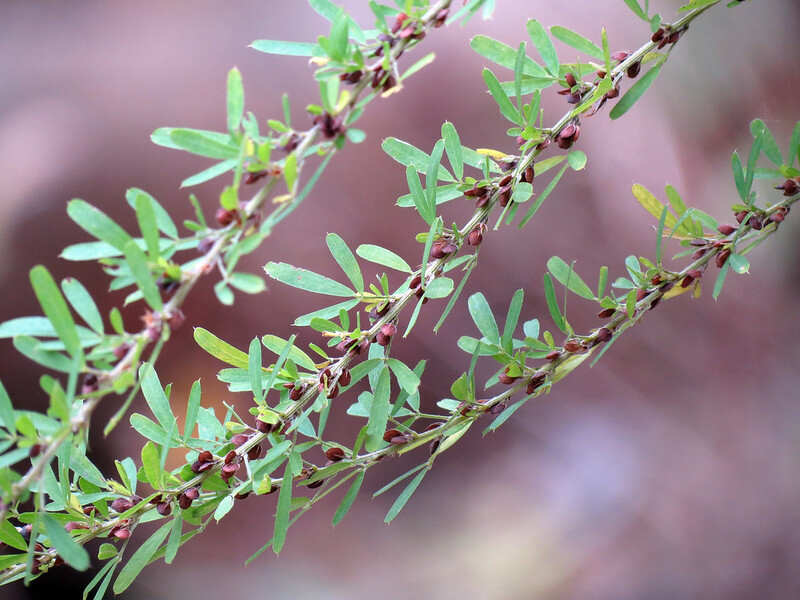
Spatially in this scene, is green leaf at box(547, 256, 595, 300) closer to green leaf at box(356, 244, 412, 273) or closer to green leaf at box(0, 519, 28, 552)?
green leaf at box(356, 244, 412, 273)

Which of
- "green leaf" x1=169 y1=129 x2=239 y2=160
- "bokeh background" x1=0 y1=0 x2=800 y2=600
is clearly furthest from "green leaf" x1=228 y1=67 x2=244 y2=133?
"bokeh background" x1=0 y1=0 x2=800 y2=600

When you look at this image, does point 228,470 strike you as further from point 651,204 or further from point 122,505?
point 651,204

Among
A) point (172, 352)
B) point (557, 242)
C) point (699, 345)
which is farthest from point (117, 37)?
point (699, 345)

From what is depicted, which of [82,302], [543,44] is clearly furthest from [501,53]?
[82,302]

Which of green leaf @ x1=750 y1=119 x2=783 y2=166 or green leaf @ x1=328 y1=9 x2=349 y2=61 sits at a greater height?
green leaf @ x1=328 y1=9 x2=349 y2=61

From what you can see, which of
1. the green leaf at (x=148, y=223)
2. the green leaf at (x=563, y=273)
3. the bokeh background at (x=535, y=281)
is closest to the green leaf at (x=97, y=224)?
the green leaf at (x=148, y=223)

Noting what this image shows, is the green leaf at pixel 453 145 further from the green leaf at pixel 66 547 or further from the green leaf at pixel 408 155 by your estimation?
the green leaf at pixel 66 547
